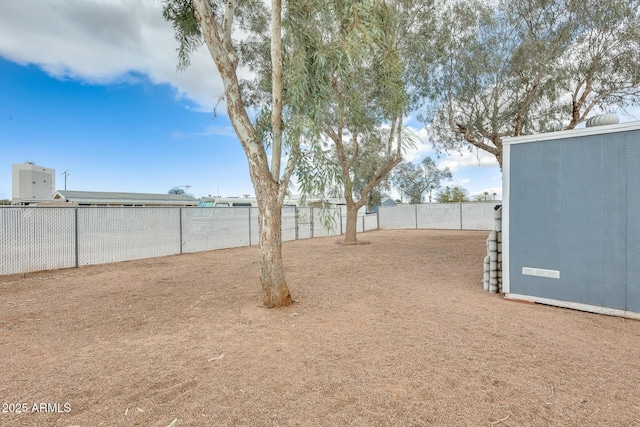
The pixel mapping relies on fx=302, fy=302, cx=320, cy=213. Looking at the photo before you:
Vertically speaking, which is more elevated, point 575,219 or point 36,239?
point 575,219

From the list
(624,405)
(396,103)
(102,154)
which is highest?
(102,154)

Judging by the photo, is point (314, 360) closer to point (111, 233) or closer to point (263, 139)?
point (263, 139)

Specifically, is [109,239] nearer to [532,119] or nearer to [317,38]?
[317,38]

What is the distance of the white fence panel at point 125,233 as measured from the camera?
7832 mm

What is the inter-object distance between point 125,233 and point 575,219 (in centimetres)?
1009

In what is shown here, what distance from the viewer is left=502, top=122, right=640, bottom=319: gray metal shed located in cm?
366

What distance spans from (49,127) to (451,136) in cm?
1886

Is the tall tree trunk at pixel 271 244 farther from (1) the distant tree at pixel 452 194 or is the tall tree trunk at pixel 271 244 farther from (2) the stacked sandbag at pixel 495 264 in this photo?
(1) the distant tree at pixel 452 194

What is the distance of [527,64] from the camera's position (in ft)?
27.1

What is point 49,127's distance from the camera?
15062 mm

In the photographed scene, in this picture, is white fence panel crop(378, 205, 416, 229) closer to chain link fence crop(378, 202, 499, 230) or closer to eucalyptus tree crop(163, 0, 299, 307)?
chain link fence crop(378, 202, 499, 230)

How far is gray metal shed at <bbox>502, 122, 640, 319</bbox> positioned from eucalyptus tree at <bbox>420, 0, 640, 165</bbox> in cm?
573

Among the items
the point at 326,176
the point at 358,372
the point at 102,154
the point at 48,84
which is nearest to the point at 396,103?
the point at 326,176

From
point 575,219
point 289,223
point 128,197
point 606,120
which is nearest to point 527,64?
point 606,120
